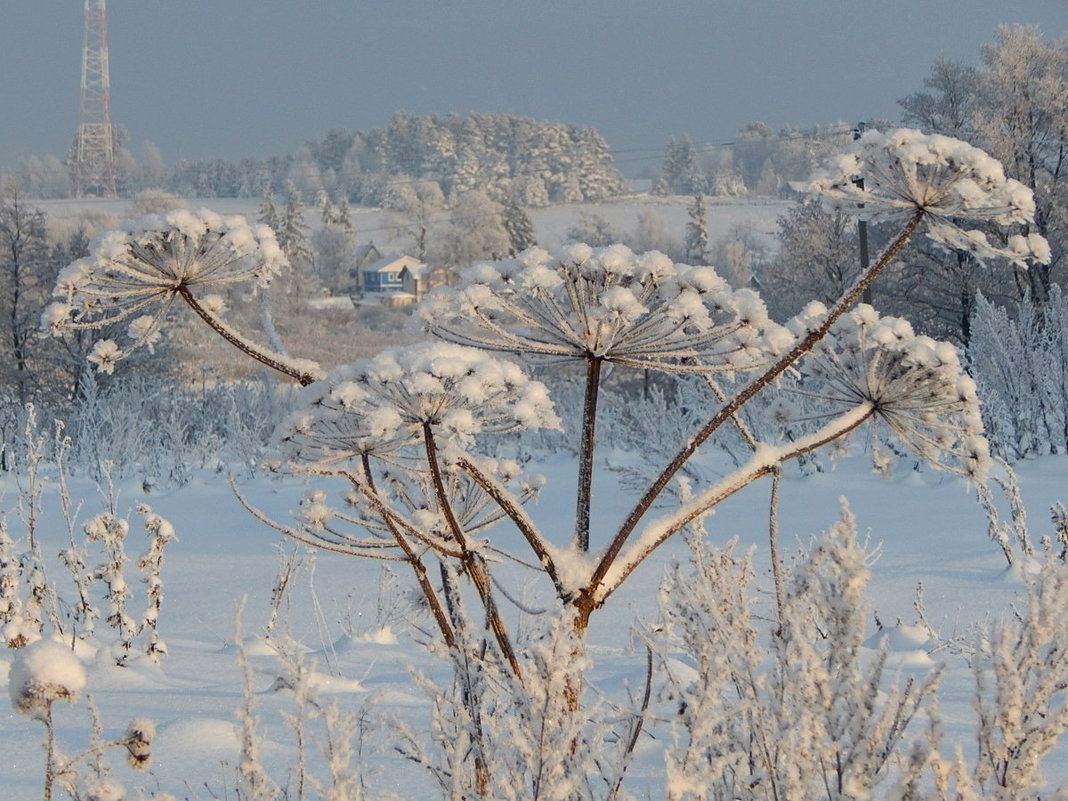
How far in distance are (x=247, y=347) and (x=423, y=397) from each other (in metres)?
0.42

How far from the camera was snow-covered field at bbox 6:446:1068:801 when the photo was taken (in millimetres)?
2775

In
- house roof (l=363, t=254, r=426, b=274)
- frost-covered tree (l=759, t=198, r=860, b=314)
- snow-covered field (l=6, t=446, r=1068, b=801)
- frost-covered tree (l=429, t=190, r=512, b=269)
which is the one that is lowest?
snow-covered field (l=6, t=446, r=1068, b=801)

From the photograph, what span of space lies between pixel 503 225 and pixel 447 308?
2551 inches

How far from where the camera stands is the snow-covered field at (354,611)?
2.78m

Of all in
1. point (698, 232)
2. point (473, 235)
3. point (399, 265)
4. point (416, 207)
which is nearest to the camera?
point (473, 235)

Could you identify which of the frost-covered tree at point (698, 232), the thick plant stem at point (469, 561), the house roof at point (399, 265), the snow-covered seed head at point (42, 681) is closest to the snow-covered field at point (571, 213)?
the frost-covered tree at point (698, 232)

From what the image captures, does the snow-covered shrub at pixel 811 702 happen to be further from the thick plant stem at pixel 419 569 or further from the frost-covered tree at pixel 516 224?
the frost-covered tree at pixel 516 224

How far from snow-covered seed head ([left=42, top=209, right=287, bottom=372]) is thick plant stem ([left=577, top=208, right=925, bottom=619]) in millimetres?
899

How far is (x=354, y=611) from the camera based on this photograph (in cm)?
643

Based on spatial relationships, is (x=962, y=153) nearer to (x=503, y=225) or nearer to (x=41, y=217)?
(x=41, y=217)

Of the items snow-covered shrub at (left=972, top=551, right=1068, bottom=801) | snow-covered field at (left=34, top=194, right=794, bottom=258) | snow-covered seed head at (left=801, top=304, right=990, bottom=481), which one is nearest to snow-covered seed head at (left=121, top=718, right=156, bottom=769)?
snow-covered shrub at (left=972, top=551, right=1068, bottom=801)

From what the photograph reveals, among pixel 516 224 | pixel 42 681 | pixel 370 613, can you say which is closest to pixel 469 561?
pixel 42 681

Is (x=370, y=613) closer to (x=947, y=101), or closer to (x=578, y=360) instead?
(x=578, y=360)

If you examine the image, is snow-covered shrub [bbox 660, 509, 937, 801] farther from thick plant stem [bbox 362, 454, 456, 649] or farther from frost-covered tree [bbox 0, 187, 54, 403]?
frost-covered tree [bbox 0, 187, 54, 403]
